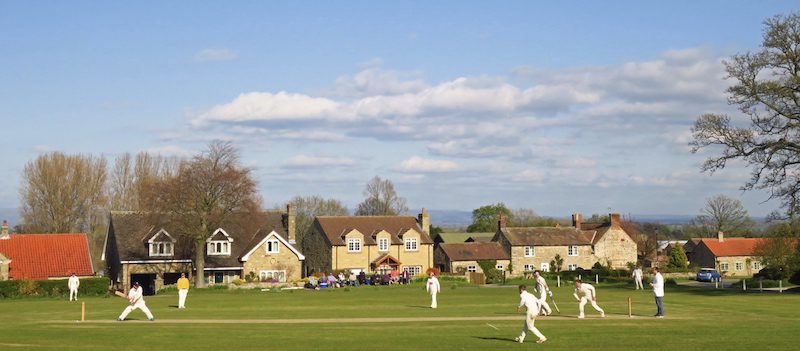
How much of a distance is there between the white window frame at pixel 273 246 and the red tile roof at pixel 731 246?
183ft

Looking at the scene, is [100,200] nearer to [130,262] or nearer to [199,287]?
[130,262]

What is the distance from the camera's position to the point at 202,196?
62.2 meters

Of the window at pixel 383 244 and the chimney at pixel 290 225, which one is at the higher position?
the chimney at pixel 290 225

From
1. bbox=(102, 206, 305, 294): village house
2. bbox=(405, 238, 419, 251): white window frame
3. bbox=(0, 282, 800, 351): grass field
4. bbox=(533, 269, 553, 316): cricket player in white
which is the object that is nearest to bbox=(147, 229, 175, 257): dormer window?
bbox=(102, 206, 305, 294): village house

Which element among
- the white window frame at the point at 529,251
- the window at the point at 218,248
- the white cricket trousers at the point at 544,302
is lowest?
the white cricket trousers at the point at 544,302

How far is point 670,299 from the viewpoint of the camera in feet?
139

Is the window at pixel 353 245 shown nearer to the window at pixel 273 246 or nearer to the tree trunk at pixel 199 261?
the window at pixel 273 246

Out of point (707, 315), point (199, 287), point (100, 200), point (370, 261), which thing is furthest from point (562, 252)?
point (707, 315)

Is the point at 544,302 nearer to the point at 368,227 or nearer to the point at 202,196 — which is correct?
the point at 202,196

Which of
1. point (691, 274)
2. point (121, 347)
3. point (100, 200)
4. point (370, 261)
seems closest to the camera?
point (121, 347)

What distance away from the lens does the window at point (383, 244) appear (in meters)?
81.6

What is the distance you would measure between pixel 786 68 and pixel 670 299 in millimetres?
14123

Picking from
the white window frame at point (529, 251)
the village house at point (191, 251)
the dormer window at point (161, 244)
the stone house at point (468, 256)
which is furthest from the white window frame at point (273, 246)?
the white window frame at point (529, 251)

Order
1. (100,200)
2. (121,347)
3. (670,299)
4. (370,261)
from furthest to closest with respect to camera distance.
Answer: (100,200)
(370,261)
(670,299)
(121,347)
